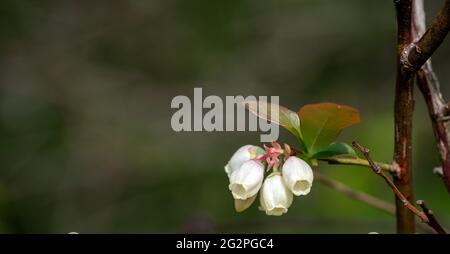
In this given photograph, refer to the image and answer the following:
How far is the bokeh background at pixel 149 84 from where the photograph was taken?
368 cm

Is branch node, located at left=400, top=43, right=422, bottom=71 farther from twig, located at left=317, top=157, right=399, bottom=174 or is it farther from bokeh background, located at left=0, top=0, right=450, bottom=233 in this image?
bokeh background, located at left=0, top=0, right=450, bottom=233

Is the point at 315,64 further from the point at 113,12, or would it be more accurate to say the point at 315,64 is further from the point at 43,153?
the point at 43,153

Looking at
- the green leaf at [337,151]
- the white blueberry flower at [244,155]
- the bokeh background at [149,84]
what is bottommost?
the green leaf at [337,151]

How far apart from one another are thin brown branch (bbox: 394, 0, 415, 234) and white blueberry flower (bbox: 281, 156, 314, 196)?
123 millimetres

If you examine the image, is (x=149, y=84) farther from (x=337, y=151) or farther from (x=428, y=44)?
(x=428, y=44)

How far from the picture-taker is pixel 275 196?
1.02 meters

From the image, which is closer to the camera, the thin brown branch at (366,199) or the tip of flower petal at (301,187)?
the tip of flower petal at (301,187)

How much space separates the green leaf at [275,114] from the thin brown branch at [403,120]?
0.47ft

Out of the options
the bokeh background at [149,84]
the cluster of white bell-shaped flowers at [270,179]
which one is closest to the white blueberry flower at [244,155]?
the cluster of white bell-shaped flowers at [270,179]

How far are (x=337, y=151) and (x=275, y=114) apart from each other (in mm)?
103

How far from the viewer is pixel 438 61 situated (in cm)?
379

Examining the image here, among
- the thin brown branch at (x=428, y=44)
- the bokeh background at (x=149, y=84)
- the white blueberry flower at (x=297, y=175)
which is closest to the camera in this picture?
the thin brown branch at (x=428, y=44)

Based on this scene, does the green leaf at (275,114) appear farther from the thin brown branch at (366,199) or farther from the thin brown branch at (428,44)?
the thin brown branch at (366,199)

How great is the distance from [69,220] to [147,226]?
0.40m
